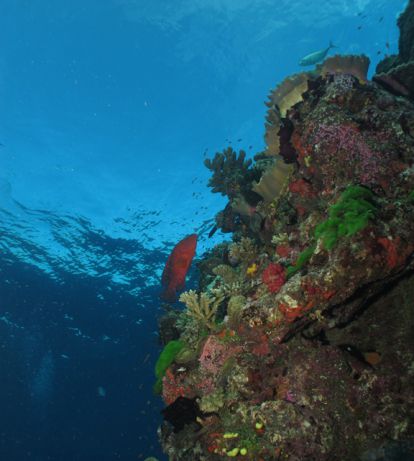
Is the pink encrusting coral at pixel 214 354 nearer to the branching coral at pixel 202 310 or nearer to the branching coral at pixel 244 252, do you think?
the branching coral at pixel 202 310

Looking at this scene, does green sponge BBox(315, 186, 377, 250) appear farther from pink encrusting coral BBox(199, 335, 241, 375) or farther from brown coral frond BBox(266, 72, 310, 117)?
brown coral frond BBox(266, 72, 310, 117)

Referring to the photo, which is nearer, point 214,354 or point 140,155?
point 214,354

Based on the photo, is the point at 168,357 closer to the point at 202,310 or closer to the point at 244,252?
the point at 202,310

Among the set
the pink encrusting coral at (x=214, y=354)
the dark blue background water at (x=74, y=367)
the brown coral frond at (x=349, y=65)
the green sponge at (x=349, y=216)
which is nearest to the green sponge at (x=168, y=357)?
the pink encrusting coral at (x=214, y=354)

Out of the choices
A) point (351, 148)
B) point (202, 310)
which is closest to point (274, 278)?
point (202, 310)

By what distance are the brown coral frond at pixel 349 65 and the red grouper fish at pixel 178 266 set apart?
14.0ft

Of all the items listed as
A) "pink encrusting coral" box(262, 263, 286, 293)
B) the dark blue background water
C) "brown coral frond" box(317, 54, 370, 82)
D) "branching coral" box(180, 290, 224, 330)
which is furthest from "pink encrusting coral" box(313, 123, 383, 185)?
the dark blue background water

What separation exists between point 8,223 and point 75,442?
117ft

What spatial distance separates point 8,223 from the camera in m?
20.9

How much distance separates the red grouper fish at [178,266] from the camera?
6.92 meters

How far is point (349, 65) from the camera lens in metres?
6.31

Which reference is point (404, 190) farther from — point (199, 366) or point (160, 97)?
point (160, 97)

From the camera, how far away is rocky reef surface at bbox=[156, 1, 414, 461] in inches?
139

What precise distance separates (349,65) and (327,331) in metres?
5.09
